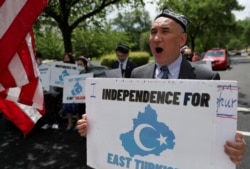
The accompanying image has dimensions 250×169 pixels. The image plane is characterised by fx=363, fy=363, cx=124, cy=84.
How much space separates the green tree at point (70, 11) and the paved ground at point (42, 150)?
5452mm

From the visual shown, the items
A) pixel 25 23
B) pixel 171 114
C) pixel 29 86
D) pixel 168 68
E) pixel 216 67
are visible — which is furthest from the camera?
pixel 216 67

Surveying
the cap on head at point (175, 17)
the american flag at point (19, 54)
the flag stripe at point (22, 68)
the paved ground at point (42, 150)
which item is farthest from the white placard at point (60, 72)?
the cap on head at point (175, 17)

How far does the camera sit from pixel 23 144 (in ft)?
22.8

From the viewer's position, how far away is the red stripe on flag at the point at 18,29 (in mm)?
2229

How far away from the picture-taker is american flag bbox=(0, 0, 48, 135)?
2.24 m

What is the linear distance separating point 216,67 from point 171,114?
2480cm

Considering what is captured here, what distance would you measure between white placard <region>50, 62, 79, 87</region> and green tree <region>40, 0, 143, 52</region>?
14.4 feet

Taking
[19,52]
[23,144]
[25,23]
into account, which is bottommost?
[23,144]

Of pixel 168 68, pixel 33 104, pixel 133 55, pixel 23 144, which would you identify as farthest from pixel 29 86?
pixel 133 55

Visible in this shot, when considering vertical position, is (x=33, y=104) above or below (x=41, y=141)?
above

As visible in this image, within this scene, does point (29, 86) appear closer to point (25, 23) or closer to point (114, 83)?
point (25, 23)

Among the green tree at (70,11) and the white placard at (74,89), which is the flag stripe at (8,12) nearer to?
the white placard at (74,89)

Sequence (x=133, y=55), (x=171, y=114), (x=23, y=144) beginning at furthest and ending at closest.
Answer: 1. (x=133, y=55)
2. (x=23, y=144)
3. (x=171, y=114)

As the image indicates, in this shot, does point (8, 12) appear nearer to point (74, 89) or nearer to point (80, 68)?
point (74, 89)
